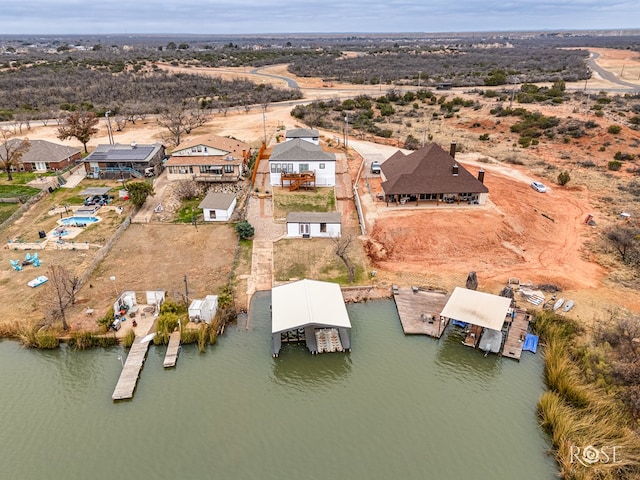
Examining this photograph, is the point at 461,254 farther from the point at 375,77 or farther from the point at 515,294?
the point at 375,77

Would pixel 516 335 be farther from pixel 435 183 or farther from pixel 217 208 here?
pixel 217 208

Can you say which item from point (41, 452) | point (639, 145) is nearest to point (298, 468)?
point (41, 452)

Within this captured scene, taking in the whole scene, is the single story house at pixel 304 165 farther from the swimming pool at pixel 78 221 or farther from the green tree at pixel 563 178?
the green tree at pixel 563 178

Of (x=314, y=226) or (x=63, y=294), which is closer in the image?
(x=63, y=294)

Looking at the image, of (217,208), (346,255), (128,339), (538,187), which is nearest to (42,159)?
(217,208)

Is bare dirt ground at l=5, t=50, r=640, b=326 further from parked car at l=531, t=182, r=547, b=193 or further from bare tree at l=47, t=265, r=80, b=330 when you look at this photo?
bare tree at l=47, t=265, r=80, b=330

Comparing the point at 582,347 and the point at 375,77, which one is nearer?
the point at 582,347

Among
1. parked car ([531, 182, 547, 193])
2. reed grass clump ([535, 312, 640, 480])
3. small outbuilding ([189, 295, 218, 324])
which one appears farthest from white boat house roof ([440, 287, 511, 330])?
parked car ([531, 182, 547, 193])
